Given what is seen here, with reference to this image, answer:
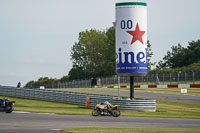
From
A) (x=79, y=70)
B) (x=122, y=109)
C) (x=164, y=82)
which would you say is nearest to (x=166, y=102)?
(x=122, y=109)

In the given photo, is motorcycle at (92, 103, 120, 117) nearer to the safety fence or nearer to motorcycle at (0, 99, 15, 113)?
motorcycle at (0, 99, 15, 113)

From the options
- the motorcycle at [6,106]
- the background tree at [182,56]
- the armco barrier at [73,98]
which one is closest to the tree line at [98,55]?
the background tree at [182,56]

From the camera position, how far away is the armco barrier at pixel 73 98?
34.0 m

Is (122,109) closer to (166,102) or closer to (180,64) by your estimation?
(166,102)

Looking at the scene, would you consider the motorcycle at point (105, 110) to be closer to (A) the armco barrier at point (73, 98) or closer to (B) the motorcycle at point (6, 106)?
(A) the armco barrier at point (73, 98)

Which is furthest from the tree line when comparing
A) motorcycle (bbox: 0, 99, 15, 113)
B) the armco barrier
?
motorcycle (bbox: 0, 99, 15, 113)

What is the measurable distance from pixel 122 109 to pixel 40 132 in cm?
1708

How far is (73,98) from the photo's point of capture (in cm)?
4034

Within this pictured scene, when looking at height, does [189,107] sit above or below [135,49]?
below

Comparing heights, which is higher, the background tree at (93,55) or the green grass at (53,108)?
the background tree at (93,55)

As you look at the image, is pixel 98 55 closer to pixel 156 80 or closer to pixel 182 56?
pixel 182 56

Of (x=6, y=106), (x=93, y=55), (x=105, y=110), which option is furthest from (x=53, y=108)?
(x=93, y=55)

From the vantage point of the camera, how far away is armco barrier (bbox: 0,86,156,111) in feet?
112

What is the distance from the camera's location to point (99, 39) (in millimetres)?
124438
